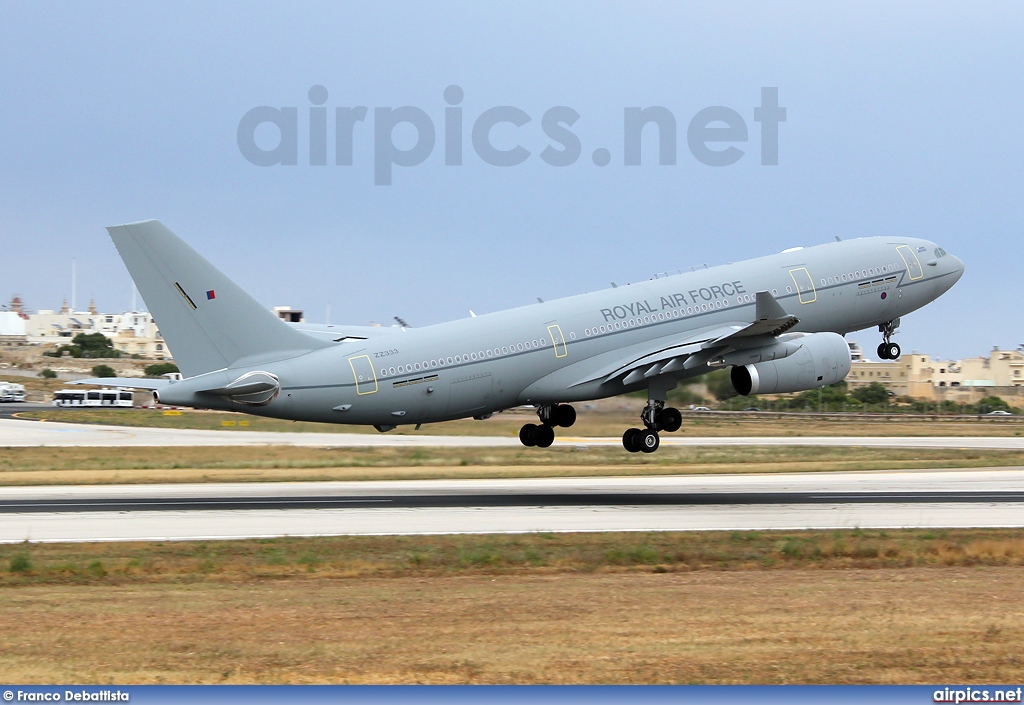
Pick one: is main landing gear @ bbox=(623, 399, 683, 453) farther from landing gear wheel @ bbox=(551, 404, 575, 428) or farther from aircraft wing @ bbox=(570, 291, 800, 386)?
landing gear wheel @ bbox=(551, 404, 575, 428)

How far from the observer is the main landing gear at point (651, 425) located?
4412cm

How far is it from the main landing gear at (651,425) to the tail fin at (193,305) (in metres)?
13.5

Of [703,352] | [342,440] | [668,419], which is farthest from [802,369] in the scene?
[342,440]

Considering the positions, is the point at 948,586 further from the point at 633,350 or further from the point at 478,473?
the point at 478,473

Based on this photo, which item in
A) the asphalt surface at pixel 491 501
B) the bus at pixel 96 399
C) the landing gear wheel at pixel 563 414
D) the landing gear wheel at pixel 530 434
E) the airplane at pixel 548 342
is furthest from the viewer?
the bus at pixel 96 399

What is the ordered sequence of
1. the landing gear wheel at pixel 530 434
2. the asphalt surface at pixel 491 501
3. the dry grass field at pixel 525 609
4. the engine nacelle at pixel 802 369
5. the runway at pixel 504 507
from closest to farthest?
1. the dry grass field at pixel 525 609
2. the runway at pixel 504 507
3. the asphalt surface at pixel 491 501
4. the engine nacelle at pixel 802 369
5. the landing gear wheel at pixel 530 434

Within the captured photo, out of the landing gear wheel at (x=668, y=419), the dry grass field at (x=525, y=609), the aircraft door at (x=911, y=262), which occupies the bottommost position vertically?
the dry grass field at (x=525, y=609)

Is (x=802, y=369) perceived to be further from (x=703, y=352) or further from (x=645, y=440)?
(x=645, y=440)

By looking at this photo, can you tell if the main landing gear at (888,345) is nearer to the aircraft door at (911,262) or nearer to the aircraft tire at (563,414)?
the aircraft door at (911,262)

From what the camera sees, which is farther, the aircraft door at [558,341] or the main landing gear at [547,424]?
the main landing gear at [547,424]

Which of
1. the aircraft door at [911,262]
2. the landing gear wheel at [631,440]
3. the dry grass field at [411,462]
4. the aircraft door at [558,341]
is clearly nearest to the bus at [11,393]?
the dry grass field at [411,462]

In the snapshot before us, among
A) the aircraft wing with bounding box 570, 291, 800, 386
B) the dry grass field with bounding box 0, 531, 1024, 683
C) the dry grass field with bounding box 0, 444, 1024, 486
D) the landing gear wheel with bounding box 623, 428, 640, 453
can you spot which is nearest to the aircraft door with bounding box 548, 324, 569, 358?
the aircraft wing with bounding box 570, 291, 800, 386

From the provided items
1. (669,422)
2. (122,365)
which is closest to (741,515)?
(669,422)

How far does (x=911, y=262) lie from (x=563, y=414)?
15911 millimetres
